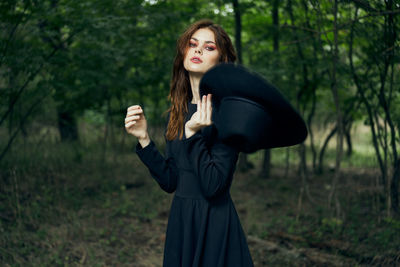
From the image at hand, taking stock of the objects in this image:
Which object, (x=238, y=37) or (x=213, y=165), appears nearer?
(x=213, y=165)

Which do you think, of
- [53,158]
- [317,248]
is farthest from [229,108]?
[53,158]

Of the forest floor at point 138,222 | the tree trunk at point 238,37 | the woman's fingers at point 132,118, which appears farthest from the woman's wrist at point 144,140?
the tree trunk at point 238,37

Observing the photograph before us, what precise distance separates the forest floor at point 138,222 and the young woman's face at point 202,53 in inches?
104

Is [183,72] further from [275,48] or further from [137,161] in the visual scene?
[137,161]

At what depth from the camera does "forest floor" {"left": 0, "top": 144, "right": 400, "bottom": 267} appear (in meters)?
3.72

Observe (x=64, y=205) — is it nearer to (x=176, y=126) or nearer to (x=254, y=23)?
(x=176, y=126)

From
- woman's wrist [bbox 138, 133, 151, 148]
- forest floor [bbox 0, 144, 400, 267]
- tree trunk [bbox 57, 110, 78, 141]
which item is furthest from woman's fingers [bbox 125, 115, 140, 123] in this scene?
tree trunk [bbox 57, 110, 78, 141]

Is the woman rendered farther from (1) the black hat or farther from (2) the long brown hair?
(1) the black hat

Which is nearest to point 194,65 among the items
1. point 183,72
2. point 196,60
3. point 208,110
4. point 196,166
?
point 196,60

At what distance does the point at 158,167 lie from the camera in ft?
6.14

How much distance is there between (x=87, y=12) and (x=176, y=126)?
297cm

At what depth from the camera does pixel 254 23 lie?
6.77 m

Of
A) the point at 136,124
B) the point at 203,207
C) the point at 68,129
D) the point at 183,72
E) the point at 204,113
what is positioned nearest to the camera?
the point at 204,113

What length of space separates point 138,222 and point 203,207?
345 centimetres
